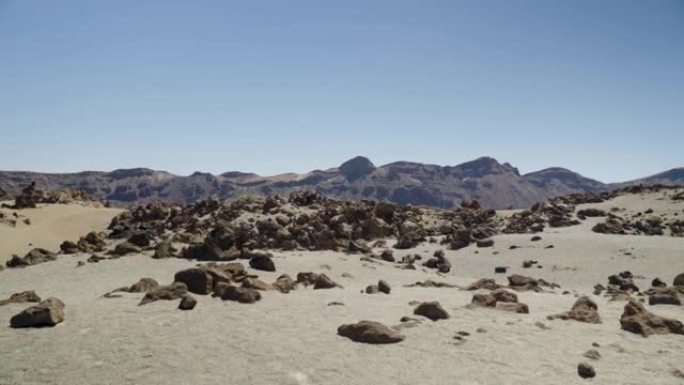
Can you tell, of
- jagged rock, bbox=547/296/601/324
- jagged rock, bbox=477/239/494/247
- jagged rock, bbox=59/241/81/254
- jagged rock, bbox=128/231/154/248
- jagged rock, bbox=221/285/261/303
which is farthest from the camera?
jagged rock, bbox=477/239/494/247

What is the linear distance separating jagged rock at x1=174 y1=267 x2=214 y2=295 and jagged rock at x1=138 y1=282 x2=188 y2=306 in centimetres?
45

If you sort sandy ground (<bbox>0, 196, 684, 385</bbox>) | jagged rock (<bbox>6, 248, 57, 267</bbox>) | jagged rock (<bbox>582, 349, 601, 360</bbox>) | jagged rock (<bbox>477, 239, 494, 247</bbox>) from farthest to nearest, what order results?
1. jagged rock (<bbox>477, 239, 494, 247</bbox>)
2. jagged rock (<bbox>6, 248, 57, 267</bbox>)
3. jagged rock (<bbox>582, 349, 601, 360</bbox>)
4. sandy ground (<bbox>0, 196, 684, 385</bbox>)

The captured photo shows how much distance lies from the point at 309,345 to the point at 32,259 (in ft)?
48.2

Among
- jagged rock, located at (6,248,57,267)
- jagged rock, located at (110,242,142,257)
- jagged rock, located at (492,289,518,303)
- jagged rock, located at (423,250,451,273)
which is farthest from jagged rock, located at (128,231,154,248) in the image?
jagged rock, located at (492,289,518,303)

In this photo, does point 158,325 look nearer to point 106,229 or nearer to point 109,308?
point 109,308

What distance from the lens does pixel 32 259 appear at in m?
19.0

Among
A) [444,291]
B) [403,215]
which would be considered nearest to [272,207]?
[403,215]

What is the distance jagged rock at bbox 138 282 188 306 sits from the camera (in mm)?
11086

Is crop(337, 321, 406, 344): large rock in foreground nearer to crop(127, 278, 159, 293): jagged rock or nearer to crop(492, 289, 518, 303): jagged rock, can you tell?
crop(492, 289, 518, 303): jagged rock

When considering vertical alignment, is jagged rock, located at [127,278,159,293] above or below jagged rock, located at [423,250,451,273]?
above

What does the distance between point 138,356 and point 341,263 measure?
13170 millimetres

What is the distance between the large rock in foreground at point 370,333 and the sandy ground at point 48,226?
18193 mm

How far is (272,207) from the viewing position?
34.3m

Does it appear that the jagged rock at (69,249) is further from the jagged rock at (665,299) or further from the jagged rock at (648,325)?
the jagged rock at (665,299)
